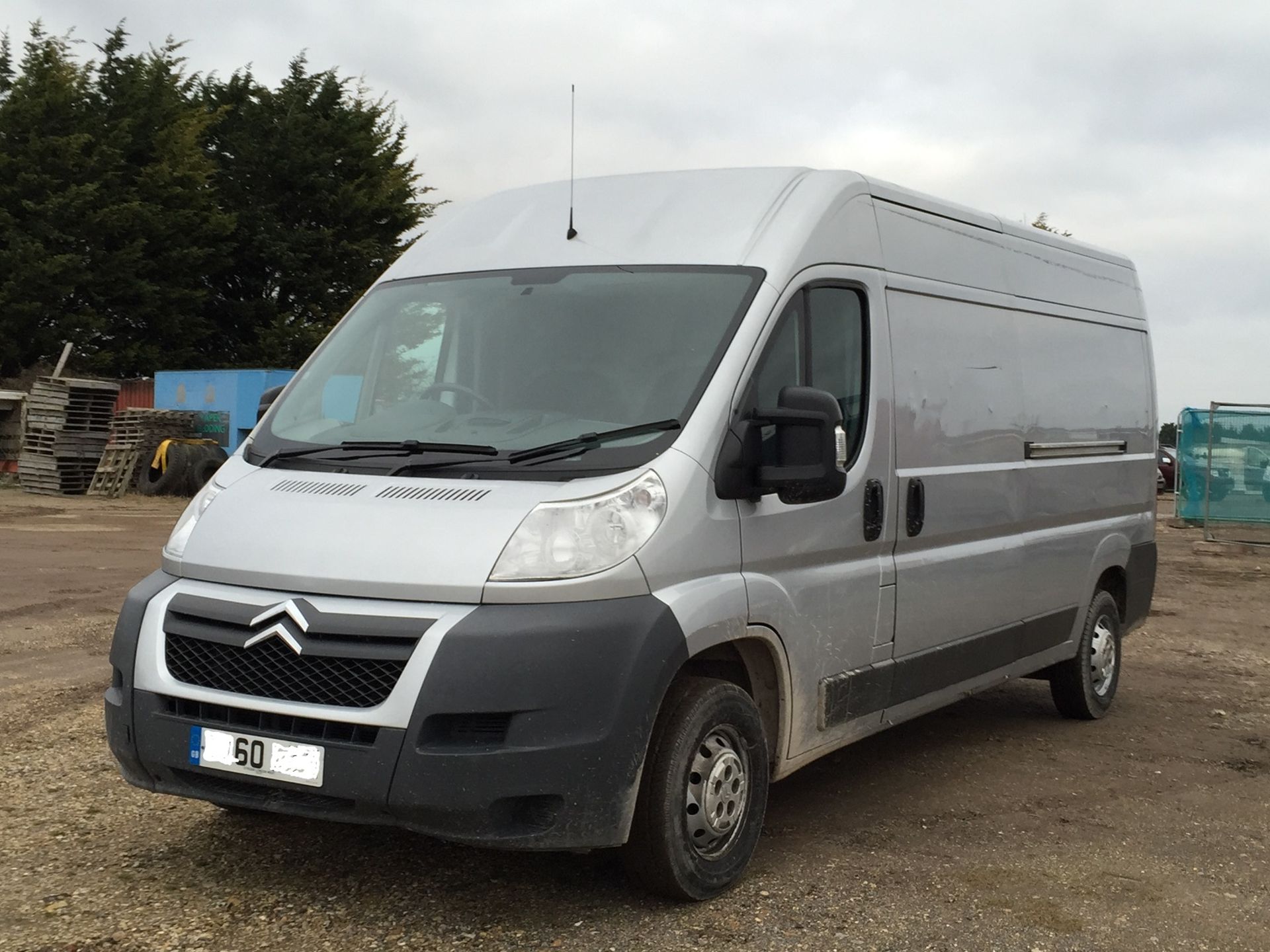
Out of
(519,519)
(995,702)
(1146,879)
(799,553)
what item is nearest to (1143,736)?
(995,702)

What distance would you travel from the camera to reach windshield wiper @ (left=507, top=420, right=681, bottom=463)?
4.33m

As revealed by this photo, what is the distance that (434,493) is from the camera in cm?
429

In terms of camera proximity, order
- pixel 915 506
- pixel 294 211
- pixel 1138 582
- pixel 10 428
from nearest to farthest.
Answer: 1. pixel 915 506
2. pixel 1138 582
3. pixel 10 428
4. pixel 294 211

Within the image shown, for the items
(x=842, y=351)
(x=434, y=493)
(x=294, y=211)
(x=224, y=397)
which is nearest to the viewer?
(x=434, y=493)

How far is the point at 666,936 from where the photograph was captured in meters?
4.15

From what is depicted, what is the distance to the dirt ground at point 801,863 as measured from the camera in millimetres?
4191

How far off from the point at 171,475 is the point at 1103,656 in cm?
2112

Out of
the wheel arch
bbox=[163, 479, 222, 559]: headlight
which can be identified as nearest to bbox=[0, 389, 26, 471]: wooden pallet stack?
bbox=[163, 479, 222, 559]: headlight

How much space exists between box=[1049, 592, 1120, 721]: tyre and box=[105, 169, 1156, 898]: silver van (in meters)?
1.41

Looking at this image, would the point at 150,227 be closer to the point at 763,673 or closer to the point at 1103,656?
the point at 1103,656

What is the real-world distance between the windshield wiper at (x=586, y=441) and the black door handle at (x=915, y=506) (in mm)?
1499

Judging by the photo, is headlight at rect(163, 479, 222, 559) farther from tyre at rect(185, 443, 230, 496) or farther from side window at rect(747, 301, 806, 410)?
tyre at rect(185, 443, 230, 496)

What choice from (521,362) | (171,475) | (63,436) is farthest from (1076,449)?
(63,436)

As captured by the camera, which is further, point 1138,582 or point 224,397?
point 224,397
